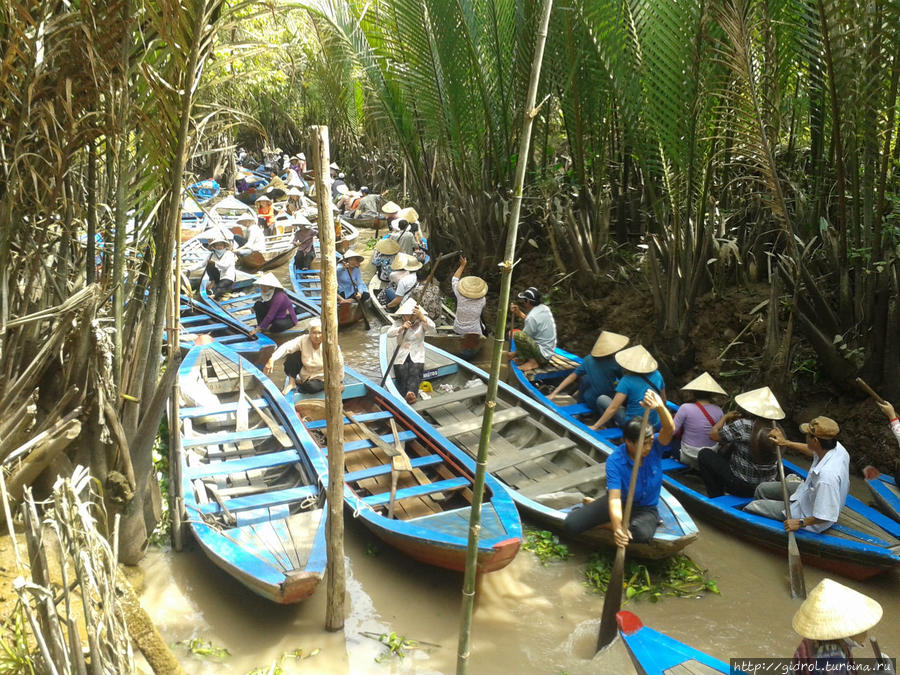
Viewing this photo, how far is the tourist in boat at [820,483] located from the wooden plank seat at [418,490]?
2.33m

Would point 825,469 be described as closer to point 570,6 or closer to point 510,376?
point 510,376

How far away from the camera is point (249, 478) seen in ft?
20.5

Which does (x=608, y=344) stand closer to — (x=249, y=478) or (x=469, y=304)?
(x=469, y=304)

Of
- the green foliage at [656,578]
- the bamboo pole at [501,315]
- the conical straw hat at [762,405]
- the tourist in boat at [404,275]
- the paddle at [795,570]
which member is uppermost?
the bamboo pole at [501,315]

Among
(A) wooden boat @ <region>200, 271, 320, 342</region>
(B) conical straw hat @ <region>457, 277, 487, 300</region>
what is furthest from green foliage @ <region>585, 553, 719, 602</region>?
(A) wooden boat @ <region>200, 271, 320, 342</region>

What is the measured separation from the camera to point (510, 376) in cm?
866

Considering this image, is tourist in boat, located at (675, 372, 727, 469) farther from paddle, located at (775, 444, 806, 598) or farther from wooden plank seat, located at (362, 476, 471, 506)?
wooden plank seat, located at (362, 476, 471, 506)

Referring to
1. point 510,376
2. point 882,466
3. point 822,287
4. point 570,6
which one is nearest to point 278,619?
point 510,376

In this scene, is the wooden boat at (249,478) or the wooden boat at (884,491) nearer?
the wooden boat at (249,478)

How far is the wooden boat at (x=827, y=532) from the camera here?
198 inches

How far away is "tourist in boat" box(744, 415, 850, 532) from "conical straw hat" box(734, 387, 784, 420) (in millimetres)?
125

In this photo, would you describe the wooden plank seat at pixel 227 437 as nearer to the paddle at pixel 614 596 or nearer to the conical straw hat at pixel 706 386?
the paddle at pixel 614 596

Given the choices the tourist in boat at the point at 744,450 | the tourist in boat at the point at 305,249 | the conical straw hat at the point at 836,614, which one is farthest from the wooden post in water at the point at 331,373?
the tourist in boat at the point at 305,249

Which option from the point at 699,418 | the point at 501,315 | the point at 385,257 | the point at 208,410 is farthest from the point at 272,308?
the point at 501,315
